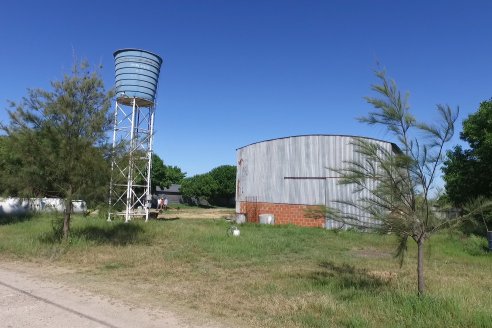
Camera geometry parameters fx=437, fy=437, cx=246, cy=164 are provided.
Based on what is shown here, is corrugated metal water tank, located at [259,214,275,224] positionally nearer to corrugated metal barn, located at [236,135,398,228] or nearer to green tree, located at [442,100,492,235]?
corrugated metal barn, located at [236,135,398,228]

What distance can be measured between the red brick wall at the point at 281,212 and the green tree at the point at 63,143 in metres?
13.6

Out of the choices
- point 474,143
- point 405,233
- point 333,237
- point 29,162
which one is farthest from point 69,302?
point 474,143

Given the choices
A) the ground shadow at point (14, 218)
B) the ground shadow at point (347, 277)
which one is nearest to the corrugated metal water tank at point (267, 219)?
the ground shadow at point (14, 218)

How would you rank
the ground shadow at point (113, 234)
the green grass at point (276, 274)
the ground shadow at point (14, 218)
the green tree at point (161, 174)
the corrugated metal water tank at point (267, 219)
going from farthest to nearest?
the green tree at point (161, 174) → the corrugated metal water tank at point (267, 219) → the ground shadow at point (14, 218) → the ground shadow at point (113, 234) → the green grass at point (276, 274)

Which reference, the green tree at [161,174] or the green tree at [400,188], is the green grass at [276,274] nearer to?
the green tree at [400,188]

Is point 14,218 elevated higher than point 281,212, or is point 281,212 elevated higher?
point 281,212

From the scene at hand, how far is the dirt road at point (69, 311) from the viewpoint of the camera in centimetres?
570

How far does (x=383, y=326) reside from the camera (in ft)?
18.3

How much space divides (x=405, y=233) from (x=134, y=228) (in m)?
12.6

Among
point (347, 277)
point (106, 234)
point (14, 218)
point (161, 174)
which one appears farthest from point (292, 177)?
point (161, 174)

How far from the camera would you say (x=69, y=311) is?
245 inches

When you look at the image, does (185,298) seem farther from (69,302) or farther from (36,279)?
(36,279)

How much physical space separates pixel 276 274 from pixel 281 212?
16.1 meters

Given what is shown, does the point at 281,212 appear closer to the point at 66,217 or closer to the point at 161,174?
the point at 66,217
